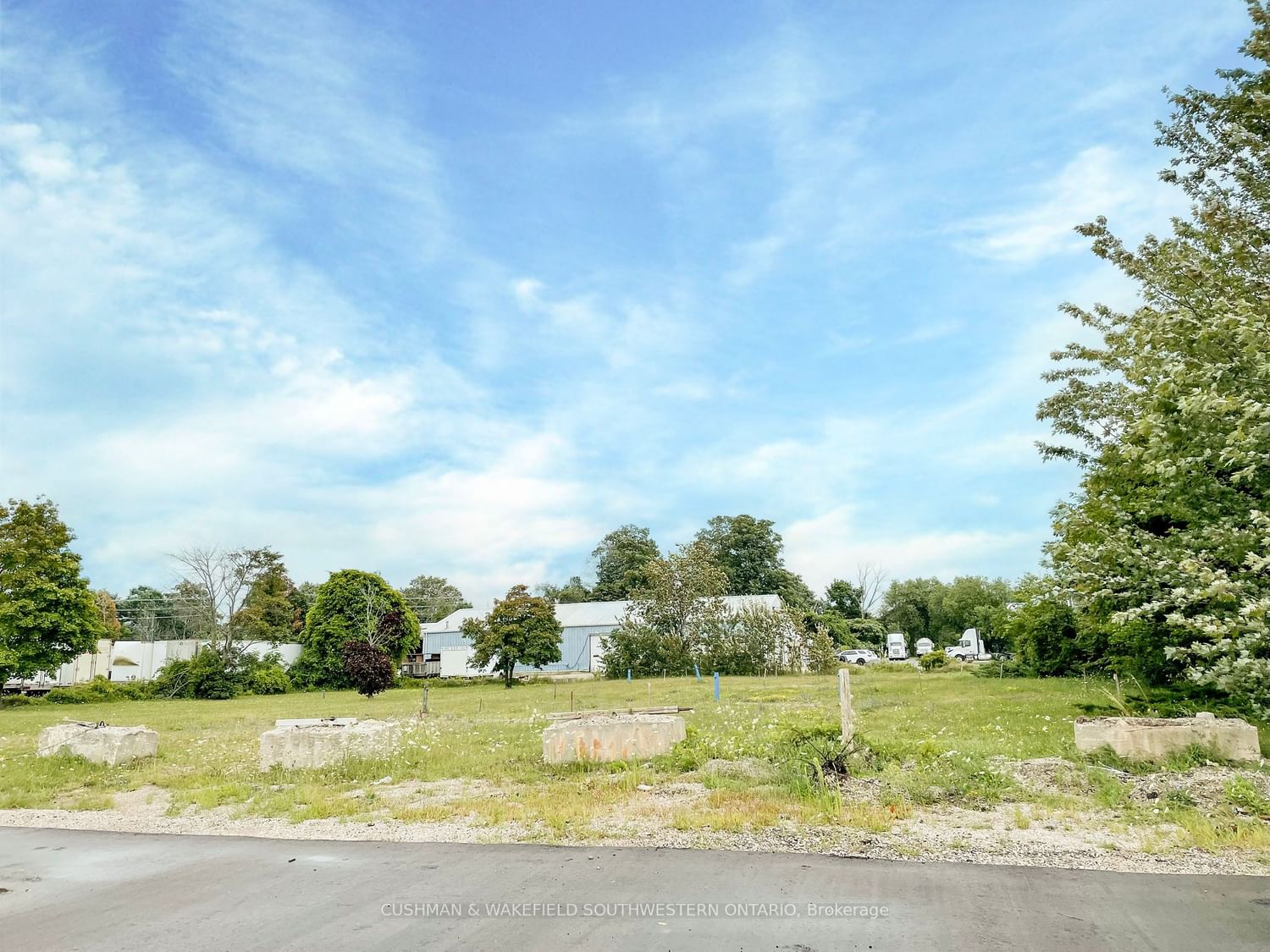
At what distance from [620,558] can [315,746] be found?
79.5m

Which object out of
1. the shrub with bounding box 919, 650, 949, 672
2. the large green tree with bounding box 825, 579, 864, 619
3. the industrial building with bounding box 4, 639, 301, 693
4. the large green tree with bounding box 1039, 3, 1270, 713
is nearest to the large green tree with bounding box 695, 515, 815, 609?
the large green tree with bounding box 825, 579, 864, 619

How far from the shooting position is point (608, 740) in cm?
1213

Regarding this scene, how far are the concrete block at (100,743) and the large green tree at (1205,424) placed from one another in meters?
15.2

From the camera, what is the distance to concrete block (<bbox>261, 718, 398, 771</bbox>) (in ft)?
41.7

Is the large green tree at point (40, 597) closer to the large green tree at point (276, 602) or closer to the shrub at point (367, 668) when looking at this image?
the shrub at point (367, 668)

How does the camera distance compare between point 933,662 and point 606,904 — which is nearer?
point 606,904

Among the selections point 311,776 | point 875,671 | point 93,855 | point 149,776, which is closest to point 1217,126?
point 311,776

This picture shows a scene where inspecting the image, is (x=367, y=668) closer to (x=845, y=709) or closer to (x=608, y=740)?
(x=608, y=740)

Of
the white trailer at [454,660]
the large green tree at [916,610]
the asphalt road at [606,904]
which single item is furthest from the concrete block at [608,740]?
the large green tree at [916,610]

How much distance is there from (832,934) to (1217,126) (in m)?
13.8

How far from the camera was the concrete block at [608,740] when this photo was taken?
39.6 feet

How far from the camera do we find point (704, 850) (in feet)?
24.1

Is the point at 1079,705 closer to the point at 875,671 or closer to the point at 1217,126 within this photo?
the point at 1217,126

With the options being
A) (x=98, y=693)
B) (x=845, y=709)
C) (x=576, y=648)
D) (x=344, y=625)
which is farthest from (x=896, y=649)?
(x=845, y=709)
